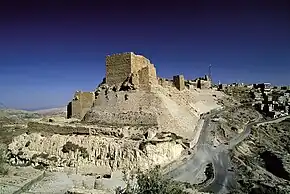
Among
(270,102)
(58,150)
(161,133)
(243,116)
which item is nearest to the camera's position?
(58,150)

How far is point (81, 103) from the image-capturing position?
1163 inches

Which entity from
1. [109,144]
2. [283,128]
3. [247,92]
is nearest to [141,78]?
[109,144]

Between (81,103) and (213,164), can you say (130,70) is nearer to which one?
(81,103)

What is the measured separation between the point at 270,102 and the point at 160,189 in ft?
154

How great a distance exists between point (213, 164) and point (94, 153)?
9057 mm

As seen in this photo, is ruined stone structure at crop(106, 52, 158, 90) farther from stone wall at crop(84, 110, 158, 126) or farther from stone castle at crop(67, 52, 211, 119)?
stone wall at crop(84, 110, 158, 126)

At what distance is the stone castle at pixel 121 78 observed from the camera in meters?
27.9

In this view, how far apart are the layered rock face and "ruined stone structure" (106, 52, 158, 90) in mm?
7393

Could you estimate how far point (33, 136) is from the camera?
2408 cm

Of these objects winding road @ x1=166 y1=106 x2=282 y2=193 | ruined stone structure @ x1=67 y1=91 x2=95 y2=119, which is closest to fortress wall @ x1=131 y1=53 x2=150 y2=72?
ruined stone structure @ x1=67 y1=91 x2=95 y2=119

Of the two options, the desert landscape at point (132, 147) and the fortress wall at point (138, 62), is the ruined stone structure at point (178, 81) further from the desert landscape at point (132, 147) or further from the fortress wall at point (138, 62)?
the fortress wall at point (138, 62)

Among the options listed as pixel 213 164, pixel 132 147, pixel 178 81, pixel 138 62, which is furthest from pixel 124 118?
pixel 178 81

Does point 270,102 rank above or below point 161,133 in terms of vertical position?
above

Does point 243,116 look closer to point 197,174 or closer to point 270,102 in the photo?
point 270,102
